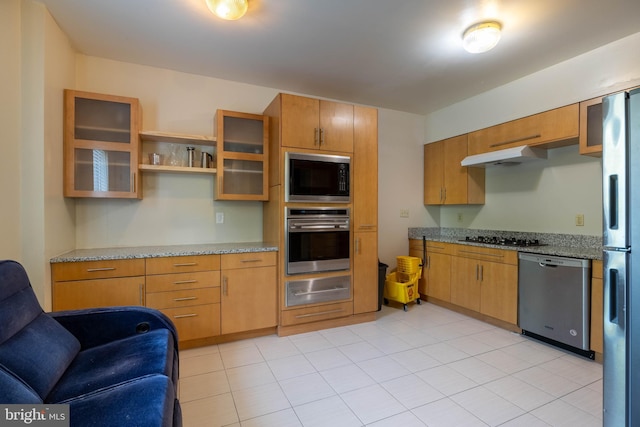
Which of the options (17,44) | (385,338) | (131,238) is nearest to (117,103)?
(17,44)

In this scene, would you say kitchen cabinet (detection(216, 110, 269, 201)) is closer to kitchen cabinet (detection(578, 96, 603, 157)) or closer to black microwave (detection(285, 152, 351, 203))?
black microwave (detection(285, 152, 351, 203))

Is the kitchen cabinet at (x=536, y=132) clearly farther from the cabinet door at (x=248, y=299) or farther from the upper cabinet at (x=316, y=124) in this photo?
the cabinet door at (x=248, y=299)

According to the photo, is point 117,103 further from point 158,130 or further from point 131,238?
point 131,238

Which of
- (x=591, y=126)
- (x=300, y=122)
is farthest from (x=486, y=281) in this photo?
(x=300, y=122)

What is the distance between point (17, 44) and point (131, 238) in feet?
5.56

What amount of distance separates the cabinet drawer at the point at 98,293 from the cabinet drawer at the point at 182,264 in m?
0.14

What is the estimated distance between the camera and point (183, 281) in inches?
103

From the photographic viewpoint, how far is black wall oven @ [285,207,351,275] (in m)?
2.96

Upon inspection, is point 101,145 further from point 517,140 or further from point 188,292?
point 517,140

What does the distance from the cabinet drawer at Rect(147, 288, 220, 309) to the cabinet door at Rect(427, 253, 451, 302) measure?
2722 mm

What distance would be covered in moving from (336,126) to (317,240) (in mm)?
1233

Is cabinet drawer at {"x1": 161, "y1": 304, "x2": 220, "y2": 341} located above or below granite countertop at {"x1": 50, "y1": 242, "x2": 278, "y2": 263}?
below

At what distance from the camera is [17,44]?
2062 mm

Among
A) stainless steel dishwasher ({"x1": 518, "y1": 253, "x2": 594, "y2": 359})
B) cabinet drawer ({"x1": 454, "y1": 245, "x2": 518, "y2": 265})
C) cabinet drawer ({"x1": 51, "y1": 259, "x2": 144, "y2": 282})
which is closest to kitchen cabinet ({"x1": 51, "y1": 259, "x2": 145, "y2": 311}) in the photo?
cabinet drawer ({"x1": 51, "y1": 259, "x2": 144, "y2": 282})
